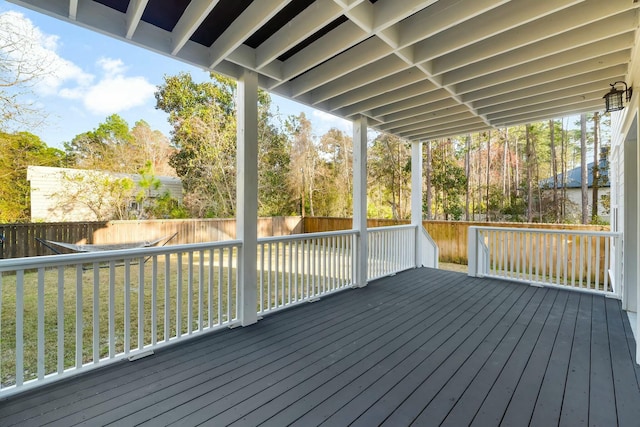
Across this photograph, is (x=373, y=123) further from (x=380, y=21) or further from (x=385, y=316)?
(x=385, y=316)

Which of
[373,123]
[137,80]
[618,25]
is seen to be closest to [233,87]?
[137,80]

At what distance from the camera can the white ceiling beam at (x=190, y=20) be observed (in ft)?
6.77

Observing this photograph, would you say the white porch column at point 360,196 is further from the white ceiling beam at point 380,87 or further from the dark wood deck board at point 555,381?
the dark wood deck board at point 555,381

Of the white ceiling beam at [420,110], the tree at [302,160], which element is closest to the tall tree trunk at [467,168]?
the tree at [302,160]

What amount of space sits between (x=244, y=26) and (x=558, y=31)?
2.51 meters

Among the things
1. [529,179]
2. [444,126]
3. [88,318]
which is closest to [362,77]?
[444,126]

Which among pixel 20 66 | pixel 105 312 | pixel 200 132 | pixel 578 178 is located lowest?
pixel 105 312

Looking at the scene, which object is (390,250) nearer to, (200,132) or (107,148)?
(200,132)

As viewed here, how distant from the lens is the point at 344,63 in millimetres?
3004

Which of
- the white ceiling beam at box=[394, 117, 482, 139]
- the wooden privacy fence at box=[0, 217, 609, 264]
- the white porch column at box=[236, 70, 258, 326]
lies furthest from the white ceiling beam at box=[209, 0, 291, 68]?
the wooden privacy fence at box=[0, 217, 609, 264]

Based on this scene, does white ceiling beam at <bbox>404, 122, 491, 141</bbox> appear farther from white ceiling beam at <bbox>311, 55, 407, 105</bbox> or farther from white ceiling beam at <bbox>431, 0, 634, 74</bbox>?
white ceiling beam at <bbox>311, 55, 407, 105</bbox>

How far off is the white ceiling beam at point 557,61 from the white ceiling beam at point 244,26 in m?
2.21

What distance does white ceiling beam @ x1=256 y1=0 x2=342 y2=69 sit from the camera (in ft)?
7.06

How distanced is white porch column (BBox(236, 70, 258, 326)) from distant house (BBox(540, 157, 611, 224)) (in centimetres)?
1193
